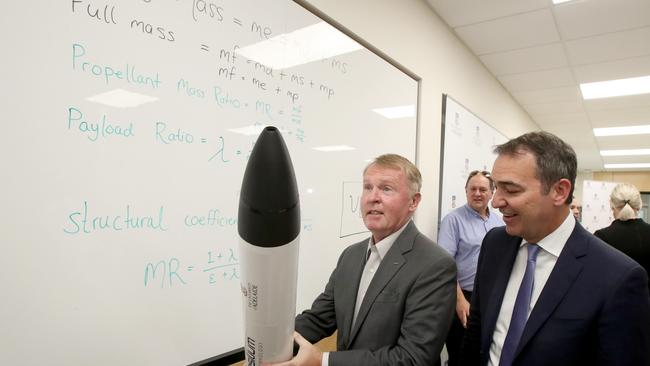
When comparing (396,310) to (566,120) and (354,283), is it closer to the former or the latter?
(354,283)

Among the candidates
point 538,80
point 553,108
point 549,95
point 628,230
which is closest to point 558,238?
point 628,230

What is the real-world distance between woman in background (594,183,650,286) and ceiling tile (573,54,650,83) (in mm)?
1090

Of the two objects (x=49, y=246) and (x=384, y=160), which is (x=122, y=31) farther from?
(x=384, y=160)

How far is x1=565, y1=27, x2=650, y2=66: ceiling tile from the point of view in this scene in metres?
2.68

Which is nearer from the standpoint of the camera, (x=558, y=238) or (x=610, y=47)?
(x=558, y=238)

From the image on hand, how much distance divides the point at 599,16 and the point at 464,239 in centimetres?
170

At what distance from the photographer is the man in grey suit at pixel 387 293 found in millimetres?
933

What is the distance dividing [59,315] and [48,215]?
223mm

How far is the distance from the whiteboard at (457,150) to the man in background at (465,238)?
27 cm

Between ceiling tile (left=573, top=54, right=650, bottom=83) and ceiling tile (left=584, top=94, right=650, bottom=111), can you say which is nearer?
ceiling tile (left=573, top=54, right=650, bottom=83)

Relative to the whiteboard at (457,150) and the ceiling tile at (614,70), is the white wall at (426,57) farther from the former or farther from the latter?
the ceiling tile at (614,70)

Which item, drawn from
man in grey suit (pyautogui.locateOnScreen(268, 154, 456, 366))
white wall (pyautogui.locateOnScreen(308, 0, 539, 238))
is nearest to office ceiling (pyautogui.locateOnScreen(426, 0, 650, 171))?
white wall (pyautogui.locateOnScreen(308, 0, 539, 238))

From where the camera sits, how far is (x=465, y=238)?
238 cm

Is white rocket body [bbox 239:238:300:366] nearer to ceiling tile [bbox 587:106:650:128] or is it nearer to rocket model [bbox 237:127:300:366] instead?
rocket model [bbox 237:127:300:366]
